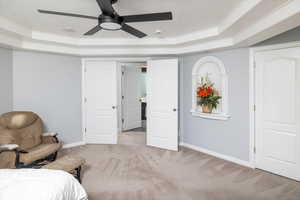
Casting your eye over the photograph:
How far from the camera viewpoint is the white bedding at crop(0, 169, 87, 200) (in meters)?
1.22

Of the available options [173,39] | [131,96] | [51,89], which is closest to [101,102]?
[51,89]

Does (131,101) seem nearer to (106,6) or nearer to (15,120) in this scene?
(15,120)

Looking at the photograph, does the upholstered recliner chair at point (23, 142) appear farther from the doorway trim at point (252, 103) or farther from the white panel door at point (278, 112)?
the white panel door at point (278, 112)

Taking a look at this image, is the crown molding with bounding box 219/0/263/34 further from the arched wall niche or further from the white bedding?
the white bedding

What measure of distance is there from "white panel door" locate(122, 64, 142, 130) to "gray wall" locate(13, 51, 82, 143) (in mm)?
1834

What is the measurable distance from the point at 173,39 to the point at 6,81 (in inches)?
131

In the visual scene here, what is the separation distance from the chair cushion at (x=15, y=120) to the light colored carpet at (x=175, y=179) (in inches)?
49.7

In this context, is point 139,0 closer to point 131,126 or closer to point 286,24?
point 286,24

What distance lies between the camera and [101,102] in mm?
4652

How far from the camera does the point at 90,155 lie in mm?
3807

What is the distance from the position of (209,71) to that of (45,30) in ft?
10.7

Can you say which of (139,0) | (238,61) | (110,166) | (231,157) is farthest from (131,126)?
(139,0)

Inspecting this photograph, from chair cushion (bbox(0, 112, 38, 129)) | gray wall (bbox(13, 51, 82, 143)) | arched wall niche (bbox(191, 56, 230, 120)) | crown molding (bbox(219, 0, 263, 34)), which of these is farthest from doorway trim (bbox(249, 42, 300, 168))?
chair cushion (bbox(0, 112, 38, 129))

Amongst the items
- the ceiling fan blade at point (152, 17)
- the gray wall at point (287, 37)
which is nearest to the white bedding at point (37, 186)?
the ceiling fan blade at point (152, 17)
